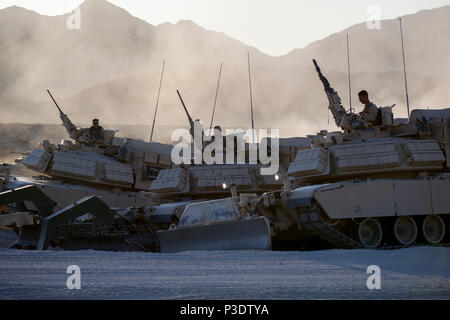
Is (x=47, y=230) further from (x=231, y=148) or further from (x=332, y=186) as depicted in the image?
(x=231, y=148)

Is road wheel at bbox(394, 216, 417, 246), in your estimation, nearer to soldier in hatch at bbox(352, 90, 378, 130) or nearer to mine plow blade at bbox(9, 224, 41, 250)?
soldier in hatch at bbox(352, 90, 378, 130)

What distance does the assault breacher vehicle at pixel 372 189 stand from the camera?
559 inches

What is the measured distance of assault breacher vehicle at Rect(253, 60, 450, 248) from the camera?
1420cm

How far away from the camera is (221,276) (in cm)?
643

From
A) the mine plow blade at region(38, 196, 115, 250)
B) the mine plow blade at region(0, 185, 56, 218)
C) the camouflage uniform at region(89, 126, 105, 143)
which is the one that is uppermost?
the camouflage uniform at region(89, 126, 105, 143)

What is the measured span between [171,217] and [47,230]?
4.01m

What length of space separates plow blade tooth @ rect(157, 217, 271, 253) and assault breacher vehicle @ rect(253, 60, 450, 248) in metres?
Result: 1.33

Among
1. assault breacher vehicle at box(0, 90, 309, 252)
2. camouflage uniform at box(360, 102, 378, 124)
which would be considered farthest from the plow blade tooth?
camouflage uniform at box(360, 102, 378, 124)

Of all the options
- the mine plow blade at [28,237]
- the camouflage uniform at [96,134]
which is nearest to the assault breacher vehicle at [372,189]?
the mine plow blade at [28,237]

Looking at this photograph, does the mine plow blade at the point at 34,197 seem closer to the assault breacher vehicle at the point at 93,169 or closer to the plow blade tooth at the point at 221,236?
the plow blade tooth at the point at 221,236

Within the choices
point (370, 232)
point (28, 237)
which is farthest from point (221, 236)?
point (28, 237)

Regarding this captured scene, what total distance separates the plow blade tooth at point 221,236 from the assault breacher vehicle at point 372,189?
1.33 metres

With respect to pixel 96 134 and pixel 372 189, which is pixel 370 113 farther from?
pixel 96 134
